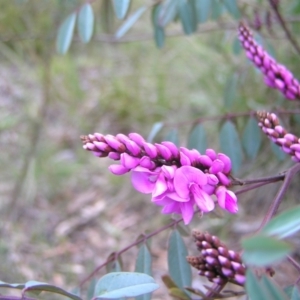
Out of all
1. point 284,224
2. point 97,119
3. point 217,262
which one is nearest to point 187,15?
Result: point 217,262

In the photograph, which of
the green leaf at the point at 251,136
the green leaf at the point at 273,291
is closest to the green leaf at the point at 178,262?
the green leaf at the point at 273,291

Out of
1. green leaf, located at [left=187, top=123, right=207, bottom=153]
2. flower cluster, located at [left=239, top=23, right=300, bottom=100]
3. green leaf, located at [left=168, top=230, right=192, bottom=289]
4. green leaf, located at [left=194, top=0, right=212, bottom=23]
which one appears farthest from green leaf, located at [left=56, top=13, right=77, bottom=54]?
green leaf, located at [left=168, top=230, right=192, bottom=289]

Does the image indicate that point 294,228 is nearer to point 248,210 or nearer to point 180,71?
point 248,210

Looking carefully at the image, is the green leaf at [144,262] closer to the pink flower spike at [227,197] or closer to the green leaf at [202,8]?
the pink flower spike at [227,197]

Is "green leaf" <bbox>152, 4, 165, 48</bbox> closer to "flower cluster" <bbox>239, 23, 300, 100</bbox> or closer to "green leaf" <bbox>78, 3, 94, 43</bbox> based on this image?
"green leaf" <bbox>78, 3, 94, 43</bbox>

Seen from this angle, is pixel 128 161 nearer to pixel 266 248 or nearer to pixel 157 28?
pixel 266 248

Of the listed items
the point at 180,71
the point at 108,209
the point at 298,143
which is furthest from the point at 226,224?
the point at 298,143
